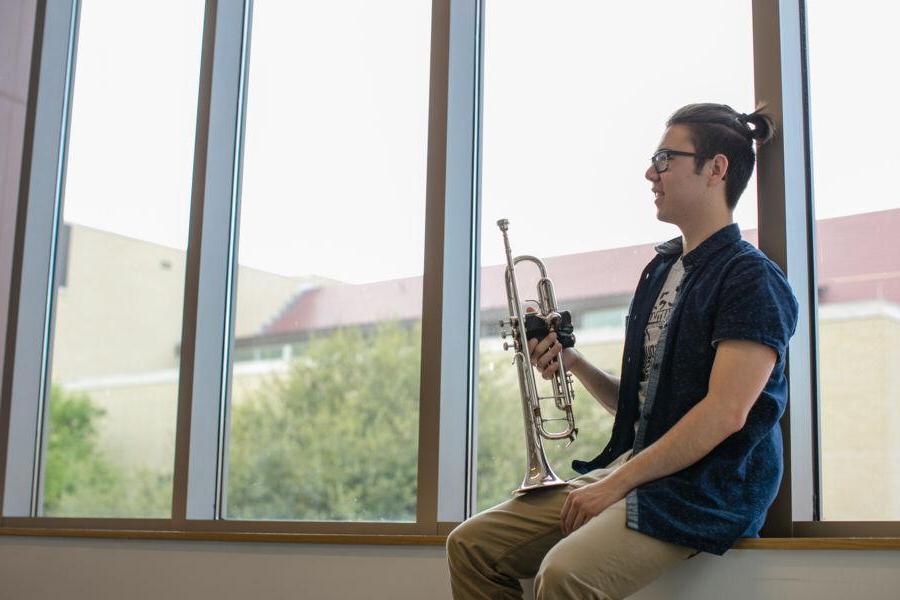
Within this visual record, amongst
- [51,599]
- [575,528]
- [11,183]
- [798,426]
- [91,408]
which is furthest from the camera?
[11,183]

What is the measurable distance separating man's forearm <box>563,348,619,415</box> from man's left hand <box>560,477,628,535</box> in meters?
0.40

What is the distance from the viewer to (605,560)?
1.89 metres

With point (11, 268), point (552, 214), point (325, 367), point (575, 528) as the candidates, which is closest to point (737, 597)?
point (575, 528)

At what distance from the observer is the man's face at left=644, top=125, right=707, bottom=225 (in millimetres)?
2193

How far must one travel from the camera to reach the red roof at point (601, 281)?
233 centimetres

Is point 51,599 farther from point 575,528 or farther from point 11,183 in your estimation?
point 575,528

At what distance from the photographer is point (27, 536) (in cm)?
368

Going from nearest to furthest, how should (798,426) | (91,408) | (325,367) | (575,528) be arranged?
(575,528)
(798,426)
(325,367)
(91,408)

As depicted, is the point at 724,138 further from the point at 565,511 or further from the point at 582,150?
the point at 565,511

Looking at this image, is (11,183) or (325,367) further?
(11,183)

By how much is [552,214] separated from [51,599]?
86.2 inches

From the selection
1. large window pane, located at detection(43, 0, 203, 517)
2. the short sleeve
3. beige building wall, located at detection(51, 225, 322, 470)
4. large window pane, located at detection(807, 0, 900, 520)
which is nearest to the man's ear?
the short sleeve

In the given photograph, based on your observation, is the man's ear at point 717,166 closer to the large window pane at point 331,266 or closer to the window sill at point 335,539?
the window sill at point 335,539

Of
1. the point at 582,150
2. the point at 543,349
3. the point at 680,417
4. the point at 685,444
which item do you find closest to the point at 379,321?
the point at 582,150
